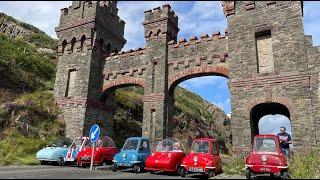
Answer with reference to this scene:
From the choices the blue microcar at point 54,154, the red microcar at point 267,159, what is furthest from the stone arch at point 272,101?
the blue microcar at point 54,154

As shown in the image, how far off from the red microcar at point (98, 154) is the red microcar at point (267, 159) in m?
7.08

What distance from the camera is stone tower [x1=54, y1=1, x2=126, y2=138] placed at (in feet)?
68.3

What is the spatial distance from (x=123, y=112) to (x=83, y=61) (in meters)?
7.88

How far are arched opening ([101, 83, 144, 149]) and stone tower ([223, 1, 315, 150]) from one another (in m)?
8.25

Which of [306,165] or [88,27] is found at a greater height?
[88,27]

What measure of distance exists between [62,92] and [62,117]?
183 cm

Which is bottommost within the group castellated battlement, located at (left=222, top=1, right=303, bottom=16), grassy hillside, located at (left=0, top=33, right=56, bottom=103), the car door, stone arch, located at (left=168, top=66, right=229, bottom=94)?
the car door

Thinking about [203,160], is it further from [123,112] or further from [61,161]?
[123,112]

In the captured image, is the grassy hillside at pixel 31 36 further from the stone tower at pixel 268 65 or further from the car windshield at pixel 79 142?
the stone tower at pixel 268 65

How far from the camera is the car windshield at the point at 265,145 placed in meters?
11.7

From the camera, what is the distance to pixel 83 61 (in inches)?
858

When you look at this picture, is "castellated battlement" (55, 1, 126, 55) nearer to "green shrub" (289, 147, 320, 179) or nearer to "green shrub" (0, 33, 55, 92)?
"green shrub" (0, 33, 55, 92)

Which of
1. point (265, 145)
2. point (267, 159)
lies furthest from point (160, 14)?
point (267, 159)

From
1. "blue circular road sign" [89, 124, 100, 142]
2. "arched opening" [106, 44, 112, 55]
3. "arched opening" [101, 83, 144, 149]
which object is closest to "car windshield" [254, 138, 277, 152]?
"blue circular road sign" [89, 124, 100, 142]
